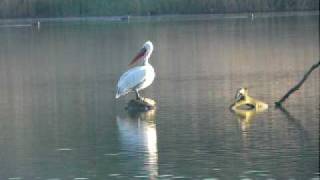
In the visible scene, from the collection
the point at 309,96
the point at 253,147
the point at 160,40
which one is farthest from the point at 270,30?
the point at 253,147

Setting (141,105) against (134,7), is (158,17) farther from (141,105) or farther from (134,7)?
(141,105)

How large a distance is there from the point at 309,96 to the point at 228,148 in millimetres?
5088

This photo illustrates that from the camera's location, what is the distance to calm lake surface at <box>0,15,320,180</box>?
11797 mm

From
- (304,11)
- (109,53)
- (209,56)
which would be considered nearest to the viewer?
(209,56)

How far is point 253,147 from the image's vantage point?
12.8 m

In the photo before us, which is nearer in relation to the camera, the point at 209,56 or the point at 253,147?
the point at 253,147

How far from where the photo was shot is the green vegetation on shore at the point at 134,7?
170 feet

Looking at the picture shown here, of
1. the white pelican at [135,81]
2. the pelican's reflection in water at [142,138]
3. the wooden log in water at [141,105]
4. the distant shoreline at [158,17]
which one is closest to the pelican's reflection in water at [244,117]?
the pelican's reflection in water at [142,138]

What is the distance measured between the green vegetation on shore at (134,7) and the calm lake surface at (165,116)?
1958 centimetres

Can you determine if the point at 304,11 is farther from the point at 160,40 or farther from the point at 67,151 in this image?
the point at 67,151

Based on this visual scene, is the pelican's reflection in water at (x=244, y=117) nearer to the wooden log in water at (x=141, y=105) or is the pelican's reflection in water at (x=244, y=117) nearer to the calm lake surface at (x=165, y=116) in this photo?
the calm lake surface at (x=165, y=116)

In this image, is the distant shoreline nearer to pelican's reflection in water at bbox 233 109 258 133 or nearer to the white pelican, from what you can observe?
the white pelican

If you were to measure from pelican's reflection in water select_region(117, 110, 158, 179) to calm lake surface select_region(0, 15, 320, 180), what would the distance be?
0.04ft

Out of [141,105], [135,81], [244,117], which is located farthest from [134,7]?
[244,117]
